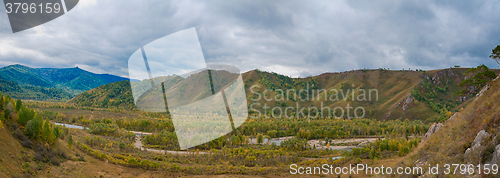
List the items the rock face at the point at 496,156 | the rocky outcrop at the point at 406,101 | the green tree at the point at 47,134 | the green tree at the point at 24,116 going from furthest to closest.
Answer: the rocky outcrop at the point at 406,101
the green tree at the point at 47,134
the green tree at the point at 24,116
the rock face at the point at 496,156

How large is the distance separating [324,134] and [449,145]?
96.9 meters

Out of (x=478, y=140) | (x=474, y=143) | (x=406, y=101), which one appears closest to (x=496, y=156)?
(x=478, y=140)

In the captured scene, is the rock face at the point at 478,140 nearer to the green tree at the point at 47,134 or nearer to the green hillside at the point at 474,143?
the green hillside at the point at 474,143

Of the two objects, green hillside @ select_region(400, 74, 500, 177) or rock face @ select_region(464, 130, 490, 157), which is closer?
green hillside @ select_region(400, 74, 500, 177)

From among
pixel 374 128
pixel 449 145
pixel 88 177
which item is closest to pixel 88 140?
pixel 88 177

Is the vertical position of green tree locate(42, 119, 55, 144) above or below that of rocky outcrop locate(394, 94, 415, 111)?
below

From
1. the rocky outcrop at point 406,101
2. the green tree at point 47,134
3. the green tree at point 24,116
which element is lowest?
the green tree at point 47,134

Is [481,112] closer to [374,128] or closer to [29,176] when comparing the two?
[29,176]

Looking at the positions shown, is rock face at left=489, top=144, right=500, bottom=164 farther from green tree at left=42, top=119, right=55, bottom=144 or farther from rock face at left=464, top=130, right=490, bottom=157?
green tree at left=42, top=119, right=55, bottom=144

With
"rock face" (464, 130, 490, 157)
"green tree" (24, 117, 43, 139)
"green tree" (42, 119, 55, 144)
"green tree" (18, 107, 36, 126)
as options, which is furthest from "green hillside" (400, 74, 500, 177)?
"green tree" (18, 107, 36, 126)

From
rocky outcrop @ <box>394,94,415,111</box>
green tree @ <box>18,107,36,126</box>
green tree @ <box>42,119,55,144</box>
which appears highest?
rocky outcrop @ <box>394,94,415,111</box>

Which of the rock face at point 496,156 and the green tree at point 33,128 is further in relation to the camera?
the green tree at point 33,128

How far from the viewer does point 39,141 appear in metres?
28.2

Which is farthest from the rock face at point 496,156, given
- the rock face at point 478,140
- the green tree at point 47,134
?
the green tree at point 47,134
